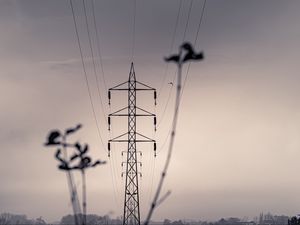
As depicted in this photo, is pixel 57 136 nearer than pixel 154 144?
A: Yes

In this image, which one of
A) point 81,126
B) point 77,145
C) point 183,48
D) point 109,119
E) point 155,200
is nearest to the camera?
point 183,48

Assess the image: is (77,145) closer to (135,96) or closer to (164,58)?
(164,58)

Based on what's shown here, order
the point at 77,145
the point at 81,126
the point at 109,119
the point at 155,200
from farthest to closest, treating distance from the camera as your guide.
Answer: the point at 109,119 < the point at 77,145 < the point at 81,126 < the point at 155,200

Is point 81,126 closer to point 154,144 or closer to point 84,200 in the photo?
point 84,200

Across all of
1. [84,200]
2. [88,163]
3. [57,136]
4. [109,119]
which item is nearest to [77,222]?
[84,200]

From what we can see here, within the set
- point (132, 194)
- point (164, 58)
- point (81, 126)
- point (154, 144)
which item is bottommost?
point (81, 126)

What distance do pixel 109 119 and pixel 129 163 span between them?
6.28 metres

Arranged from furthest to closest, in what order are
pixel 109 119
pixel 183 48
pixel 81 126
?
pixel 109 119
pixel 81 126
pixel 183 48

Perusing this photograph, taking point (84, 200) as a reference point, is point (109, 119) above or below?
above

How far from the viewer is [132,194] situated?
70.5 meters

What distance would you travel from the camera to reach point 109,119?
70375 millimetres

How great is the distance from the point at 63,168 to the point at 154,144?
67588 millimetres

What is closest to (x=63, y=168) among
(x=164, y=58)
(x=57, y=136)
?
(x=57, y=136)

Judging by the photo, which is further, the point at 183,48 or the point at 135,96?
the point at 135,96
